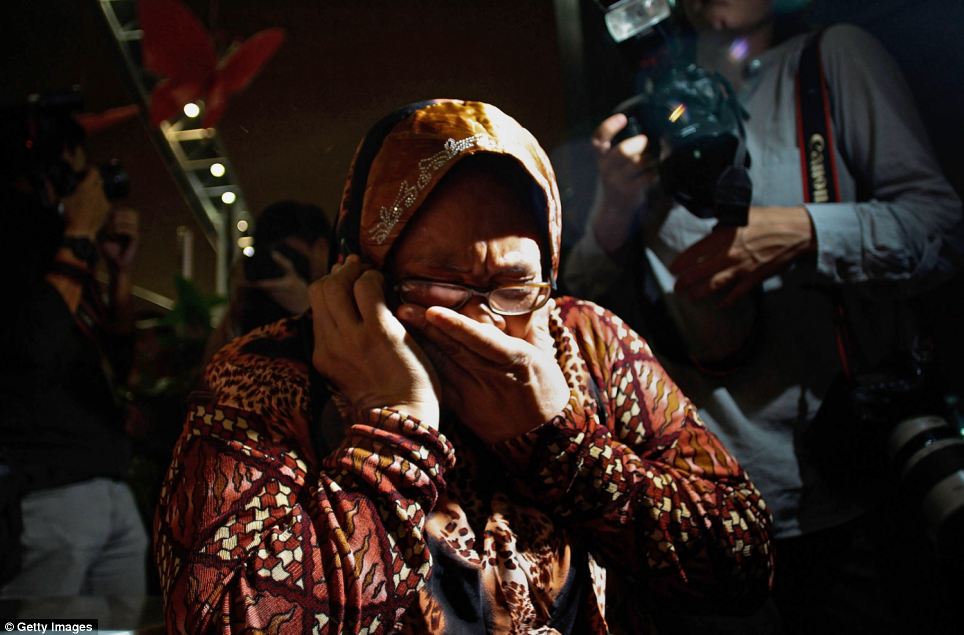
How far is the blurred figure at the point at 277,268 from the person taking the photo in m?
0.95

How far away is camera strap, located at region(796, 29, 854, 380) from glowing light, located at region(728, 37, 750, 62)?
3.4 inches

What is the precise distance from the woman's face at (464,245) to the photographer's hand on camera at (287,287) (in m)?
0.14

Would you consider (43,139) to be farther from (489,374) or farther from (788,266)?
(788,266)

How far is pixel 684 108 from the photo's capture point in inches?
42.5

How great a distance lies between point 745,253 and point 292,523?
0.75 m

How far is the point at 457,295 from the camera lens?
86 centimetres

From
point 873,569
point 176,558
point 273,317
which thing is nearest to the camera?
point 176,558

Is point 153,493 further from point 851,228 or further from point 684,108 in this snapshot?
point 851,228

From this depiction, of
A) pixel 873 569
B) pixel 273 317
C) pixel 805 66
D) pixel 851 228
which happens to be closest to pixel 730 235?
pixel 851 228

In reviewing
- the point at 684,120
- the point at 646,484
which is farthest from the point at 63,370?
the point at 684,120

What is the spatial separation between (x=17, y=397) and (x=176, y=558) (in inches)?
20.2

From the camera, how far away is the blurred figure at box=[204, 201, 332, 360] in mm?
946

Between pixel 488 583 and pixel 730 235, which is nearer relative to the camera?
pixel 488 583

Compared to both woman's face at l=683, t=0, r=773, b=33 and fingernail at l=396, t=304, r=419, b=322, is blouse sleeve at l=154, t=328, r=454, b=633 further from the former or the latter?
woman's face at l=683, t=0, r=773, b=33
